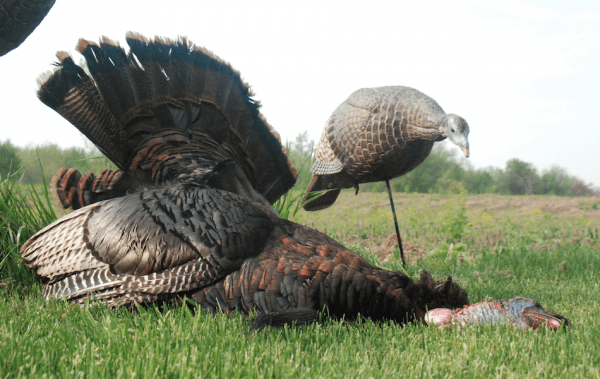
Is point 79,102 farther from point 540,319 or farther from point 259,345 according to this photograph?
point 540,319

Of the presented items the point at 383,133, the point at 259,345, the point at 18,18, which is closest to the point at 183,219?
the point at 259,345

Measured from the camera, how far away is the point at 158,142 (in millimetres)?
3400

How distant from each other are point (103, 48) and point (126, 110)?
20.4 inches

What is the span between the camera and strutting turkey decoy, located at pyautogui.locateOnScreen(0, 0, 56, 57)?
1679 mm

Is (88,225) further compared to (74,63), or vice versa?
(74,63)

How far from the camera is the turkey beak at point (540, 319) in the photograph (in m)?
2.18

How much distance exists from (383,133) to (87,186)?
2.62 meters

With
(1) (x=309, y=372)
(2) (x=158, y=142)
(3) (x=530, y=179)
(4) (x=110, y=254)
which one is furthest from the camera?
(3) (x=530, y=179)

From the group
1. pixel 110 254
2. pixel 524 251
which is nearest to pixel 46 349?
pixel 110 254

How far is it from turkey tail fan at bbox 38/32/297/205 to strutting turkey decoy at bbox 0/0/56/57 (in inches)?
55.6

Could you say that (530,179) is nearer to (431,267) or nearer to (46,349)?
(431,267)

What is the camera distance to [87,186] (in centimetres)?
346

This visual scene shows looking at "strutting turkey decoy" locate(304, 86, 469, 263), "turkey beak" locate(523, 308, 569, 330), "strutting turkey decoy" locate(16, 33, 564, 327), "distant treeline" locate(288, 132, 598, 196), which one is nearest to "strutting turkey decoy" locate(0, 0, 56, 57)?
"strutting turkey decoy" locate(16, 33, 564, 327)

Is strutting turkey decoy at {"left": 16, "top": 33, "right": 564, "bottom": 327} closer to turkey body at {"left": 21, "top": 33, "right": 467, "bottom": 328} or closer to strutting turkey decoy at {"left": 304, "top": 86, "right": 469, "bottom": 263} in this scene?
turkey body at {"left": 21, "top": 33, "right": 467, "bottom": 328}
